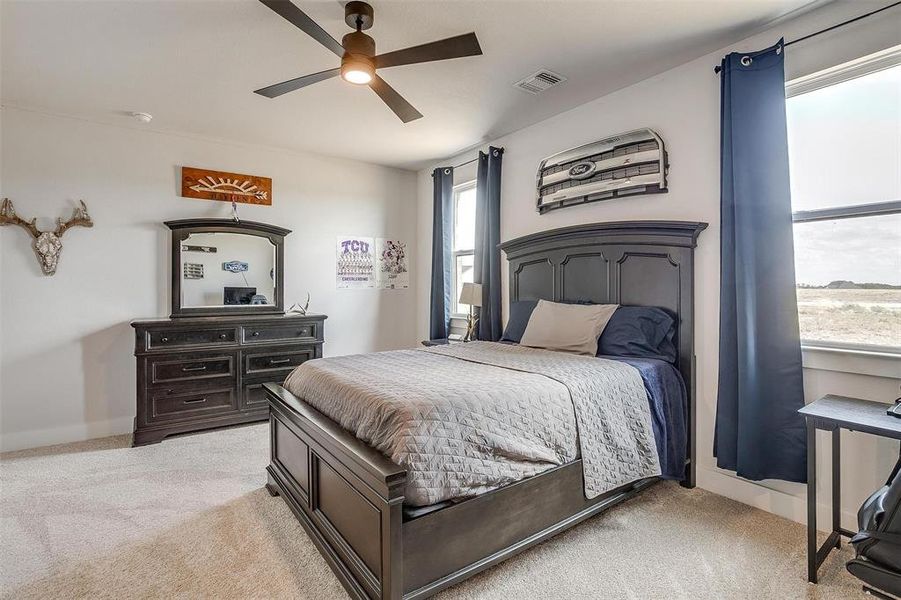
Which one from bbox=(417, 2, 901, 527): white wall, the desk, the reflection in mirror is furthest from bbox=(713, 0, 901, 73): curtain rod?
the reflection in mirror

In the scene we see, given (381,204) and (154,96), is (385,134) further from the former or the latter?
(154,96)

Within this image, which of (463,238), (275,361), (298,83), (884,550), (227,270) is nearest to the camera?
(884,550)

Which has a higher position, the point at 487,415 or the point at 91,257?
the point at 91,257

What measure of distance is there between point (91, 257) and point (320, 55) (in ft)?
8.83

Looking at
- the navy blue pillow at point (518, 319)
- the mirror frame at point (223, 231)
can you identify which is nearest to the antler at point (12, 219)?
the mirror frame at point (223, 231)

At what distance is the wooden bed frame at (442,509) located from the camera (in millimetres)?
1556

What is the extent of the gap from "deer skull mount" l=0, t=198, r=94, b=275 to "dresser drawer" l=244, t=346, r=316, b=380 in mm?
1642

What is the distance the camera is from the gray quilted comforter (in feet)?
5.32

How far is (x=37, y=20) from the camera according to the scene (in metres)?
2.33

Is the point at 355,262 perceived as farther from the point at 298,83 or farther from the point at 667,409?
the point at 667,409

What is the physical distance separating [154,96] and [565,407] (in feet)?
11.7

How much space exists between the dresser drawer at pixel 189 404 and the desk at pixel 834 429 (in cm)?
398

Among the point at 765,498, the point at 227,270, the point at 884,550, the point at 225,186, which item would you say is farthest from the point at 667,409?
the point at 225,186

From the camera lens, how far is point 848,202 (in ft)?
7.29
